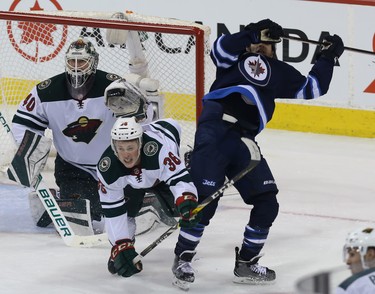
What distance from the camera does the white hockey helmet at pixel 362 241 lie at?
3.70 meters

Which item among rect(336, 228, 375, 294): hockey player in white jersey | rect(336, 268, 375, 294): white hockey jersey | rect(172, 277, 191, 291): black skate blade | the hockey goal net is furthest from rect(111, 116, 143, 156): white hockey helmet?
rect(336, 268, 375, 294): white hockey jersey

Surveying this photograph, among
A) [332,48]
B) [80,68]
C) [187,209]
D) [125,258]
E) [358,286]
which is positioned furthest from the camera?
[80,68]

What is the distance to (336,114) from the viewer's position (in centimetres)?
765

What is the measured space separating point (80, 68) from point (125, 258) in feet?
3.46

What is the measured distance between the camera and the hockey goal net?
625cm

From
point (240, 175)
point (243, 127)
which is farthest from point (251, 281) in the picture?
point (243, 127)

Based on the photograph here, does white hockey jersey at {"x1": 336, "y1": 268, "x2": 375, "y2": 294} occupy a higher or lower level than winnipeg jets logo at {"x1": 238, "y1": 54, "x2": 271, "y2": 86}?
lower

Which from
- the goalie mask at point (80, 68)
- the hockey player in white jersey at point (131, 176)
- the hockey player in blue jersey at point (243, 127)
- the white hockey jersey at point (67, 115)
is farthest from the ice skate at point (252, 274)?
the goalie mask at point (80, 68)

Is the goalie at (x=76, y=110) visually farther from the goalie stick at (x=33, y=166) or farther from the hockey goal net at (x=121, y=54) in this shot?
the hockey goal net at (x=121, y=54)

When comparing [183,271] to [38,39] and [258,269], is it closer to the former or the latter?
[258,269]

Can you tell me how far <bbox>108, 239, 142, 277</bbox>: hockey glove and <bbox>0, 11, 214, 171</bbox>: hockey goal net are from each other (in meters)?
1.20

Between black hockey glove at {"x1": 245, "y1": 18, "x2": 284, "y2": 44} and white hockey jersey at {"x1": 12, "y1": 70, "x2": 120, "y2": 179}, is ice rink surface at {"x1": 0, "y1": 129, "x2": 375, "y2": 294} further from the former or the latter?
black hockey glove at {"x1": 245, "y1": 18, "x2": 284, "y2": 44}

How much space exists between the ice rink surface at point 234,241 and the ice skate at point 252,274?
0.03m

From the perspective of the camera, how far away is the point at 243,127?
5.34 m
